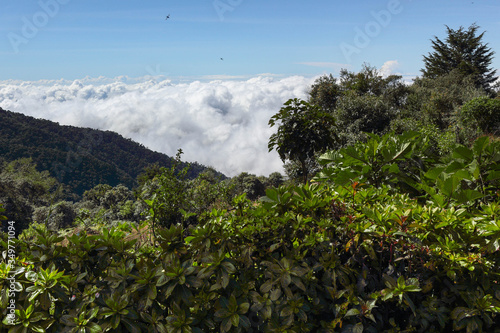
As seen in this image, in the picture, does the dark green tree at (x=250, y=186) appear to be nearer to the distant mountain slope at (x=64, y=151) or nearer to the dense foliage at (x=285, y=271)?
the dense foliage at (x=285, y=271)

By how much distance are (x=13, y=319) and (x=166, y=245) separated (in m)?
0.76

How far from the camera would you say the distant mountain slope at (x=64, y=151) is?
56.7 m

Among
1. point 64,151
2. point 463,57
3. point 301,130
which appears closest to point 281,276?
point 301,130

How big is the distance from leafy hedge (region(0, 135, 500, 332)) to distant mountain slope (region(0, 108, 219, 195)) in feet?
176

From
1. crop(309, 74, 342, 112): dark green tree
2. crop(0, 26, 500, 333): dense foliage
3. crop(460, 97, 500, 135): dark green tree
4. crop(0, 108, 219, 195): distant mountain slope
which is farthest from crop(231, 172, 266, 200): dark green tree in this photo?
crop(0, 108, 219, 195): distant mountain slope

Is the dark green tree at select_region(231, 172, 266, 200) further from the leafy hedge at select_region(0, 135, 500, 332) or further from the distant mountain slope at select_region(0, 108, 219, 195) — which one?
the distant mountain slope at select_region(0, 108, 219, 195)

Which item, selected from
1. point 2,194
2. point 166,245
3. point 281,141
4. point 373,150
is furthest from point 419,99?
point 2,194

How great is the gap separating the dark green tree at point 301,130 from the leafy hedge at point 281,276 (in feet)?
20.6

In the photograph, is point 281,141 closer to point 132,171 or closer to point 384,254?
point 384,254

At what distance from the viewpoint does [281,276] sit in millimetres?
1389

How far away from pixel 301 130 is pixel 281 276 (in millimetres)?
6758

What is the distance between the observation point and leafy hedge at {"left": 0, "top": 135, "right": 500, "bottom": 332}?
53.9 inches

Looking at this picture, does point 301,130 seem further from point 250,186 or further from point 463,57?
point 463,57

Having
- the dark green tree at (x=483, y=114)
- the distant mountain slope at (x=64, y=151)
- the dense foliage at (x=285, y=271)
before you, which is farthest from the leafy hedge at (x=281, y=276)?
the distant mountain slope at (x=64, y=151)
